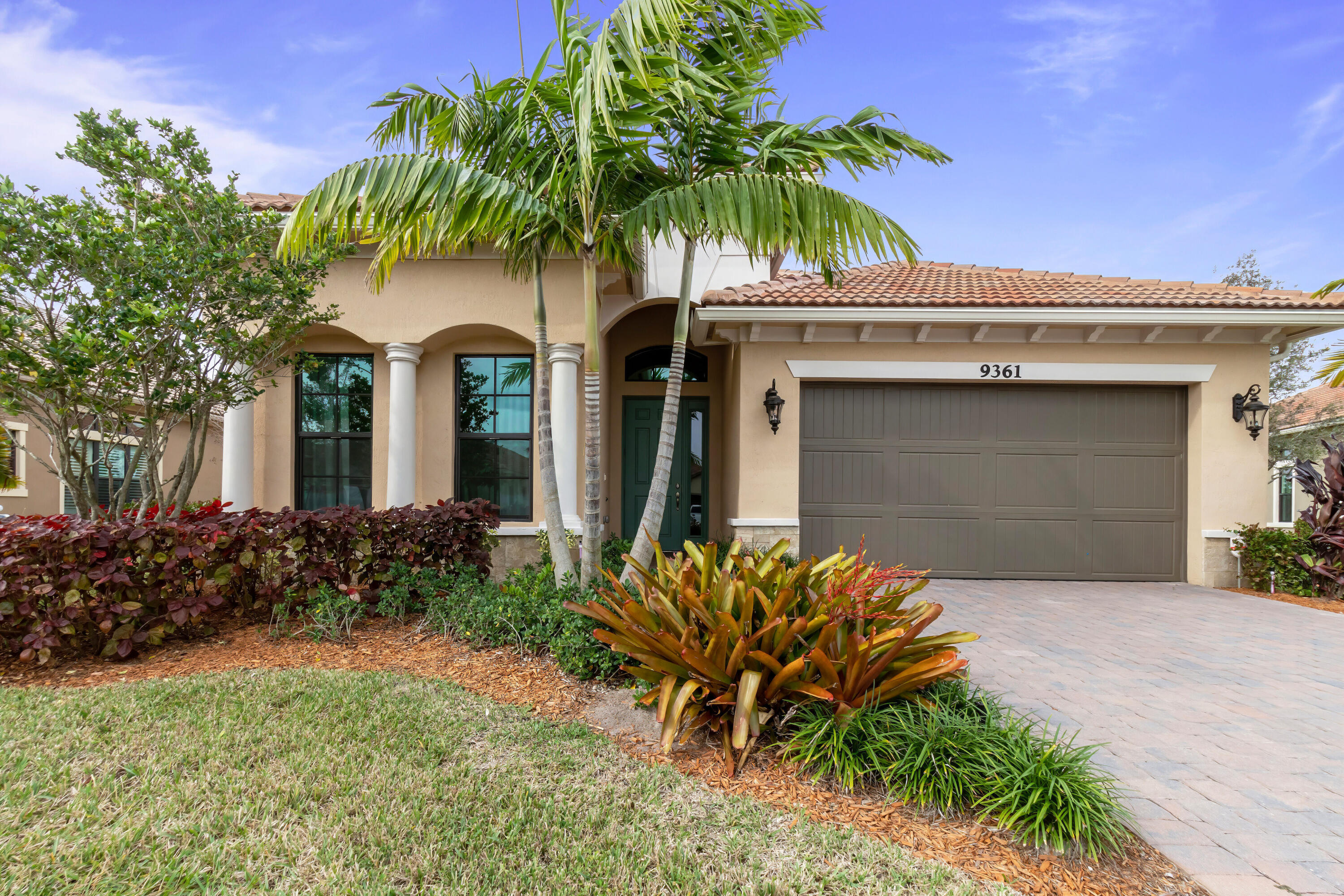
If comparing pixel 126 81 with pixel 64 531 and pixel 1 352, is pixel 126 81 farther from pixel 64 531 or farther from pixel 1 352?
pixel 64 531

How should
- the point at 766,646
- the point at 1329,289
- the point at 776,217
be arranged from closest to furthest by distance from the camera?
1. the point at 766,646
2. the point at 776,217
3. the point at 1329,289

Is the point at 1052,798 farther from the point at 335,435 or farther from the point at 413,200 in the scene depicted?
the point at 335,435

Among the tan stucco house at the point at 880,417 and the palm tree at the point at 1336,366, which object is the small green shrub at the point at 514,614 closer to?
the tan stucco house at the point at 880,417

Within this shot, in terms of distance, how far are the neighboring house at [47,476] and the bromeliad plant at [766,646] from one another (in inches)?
378

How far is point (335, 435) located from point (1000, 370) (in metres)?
9.33

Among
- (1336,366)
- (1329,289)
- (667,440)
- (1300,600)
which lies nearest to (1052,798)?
(667,440)

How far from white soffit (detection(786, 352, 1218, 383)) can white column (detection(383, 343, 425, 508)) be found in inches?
201

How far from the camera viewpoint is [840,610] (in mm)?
3012

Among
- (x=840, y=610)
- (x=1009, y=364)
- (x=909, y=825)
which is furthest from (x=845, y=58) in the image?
(x=909, y=825)

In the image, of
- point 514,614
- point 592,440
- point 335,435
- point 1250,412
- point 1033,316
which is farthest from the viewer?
point 335,435

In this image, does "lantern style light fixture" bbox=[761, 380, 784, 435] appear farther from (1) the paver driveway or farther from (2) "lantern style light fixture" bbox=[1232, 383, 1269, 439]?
(2) "lantern style light fixture" bbox=[1232, 383, 1269, 439]

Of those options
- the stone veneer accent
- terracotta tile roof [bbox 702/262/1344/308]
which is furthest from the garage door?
terracotta tile roof [bbox 702/262/1344/308]

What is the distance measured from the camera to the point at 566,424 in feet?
24.3

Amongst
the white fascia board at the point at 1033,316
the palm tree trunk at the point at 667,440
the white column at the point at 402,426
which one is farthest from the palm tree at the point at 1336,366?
the white column at the point at 402,426
